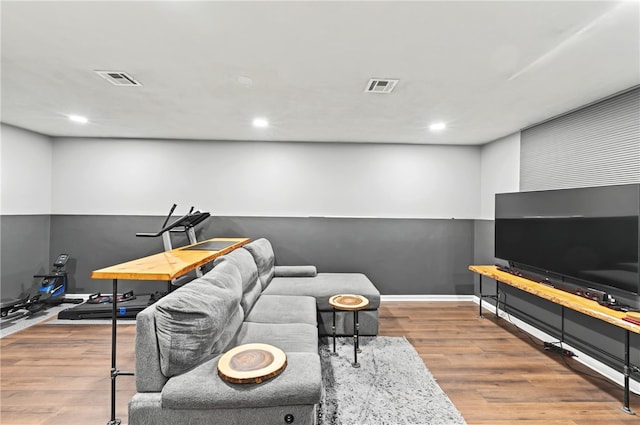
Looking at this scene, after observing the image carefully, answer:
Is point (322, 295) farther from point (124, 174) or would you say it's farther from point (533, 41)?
point (124, 174)

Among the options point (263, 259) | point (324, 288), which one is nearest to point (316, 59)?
point (263, 259)

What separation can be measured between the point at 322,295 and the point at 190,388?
6.75 ft

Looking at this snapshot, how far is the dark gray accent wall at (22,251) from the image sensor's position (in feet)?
13.2

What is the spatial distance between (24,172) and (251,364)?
4949mm

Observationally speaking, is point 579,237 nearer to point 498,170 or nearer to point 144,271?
point 498,170

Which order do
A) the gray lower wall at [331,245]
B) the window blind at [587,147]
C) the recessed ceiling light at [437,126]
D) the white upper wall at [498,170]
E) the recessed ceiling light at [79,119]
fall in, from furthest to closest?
1. the gray lower wall at [331,245]
2. the white upper wall at [498,170]
3. the recessed ceiling light at [437,126]
4. the recessed ceiling light at [79,119]
5. the window blind at [587,147]

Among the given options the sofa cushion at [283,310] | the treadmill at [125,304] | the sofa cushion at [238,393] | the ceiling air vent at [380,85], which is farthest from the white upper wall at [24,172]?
the ceiling air vent at [380,85]

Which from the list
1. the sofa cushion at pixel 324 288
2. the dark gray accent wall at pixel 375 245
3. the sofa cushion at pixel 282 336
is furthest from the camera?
the dark gray accent wall at pixel 375 245

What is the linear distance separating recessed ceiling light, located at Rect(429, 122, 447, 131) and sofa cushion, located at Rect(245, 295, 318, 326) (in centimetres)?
270

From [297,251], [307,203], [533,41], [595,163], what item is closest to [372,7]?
[533,41]

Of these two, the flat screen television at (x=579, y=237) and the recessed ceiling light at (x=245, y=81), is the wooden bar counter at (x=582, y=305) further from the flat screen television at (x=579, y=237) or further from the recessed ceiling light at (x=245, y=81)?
the recessed ceiling light at (x=245, y=81)

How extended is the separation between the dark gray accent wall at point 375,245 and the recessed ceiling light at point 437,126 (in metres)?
1.58

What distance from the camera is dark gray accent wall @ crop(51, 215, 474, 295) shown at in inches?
191

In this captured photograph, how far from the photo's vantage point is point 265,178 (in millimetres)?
4848
